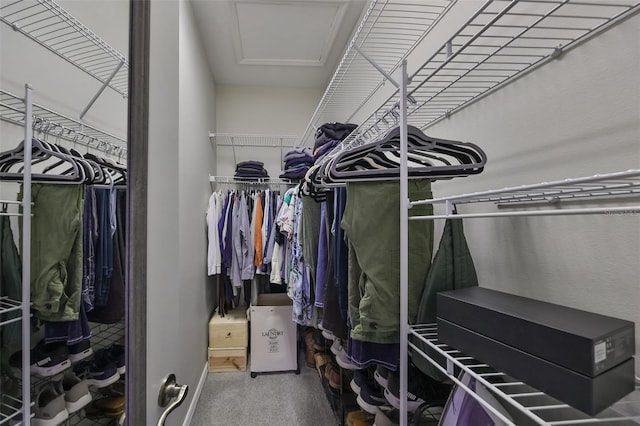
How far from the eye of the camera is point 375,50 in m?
1.79

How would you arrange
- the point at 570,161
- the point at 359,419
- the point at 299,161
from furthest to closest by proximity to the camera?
the point at 299,161
the point at 359,419
the point at 570,161

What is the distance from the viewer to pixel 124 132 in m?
0.54

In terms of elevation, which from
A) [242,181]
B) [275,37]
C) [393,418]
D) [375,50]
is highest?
[275,37]

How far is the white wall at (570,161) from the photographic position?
0.56 metres

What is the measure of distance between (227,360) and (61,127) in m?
2.44

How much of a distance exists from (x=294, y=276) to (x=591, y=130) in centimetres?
159

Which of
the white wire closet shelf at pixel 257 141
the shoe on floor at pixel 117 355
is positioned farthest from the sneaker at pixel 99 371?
the white wire closet shelf at pixel 257 141

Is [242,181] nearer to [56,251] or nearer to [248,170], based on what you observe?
[248,170]

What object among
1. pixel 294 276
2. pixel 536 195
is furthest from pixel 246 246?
pixel 536 195

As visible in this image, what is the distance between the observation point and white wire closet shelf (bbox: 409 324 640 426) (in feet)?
1.52

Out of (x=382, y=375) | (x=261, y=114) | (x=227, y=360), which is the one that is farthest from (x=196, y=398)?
(x=261, y=114)

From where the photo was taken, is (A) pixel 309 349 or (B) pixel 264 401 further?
(A) pixel 309 349

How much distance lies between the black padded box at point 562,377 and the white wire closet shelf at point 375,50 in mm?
1030

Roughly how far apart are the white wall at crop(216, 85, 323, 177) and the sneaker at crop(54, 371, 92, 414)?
270cm
